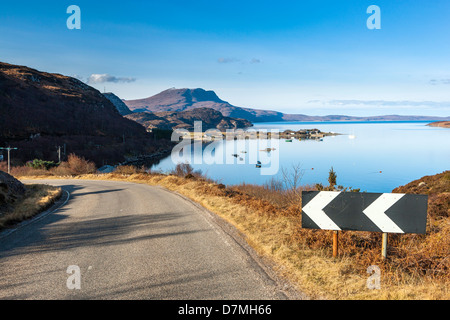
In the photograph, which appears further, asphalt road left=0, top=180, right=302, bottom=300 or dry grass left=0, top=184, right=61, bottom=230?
dry grass left=0, top=184, right=61, bottom=230

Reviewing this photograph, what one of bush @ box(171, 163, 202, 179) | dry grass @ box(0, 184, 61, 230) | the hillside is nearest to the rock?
dry grass @ box(0, 184, 61, 230)

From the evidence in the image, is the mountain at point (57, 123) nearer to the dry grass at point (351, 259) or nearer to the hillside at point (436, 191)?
the hillside at point (436, 191)

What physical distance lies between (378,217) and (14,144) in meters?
90.6

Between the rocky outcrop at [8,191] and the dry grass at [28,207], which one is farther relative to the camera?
the rocky outcrop at [8,191]

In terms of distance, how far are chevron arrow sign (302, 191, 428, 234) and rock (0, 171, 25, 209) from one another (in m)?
13.3

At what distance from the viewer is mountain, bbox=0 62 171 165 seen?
8262cm

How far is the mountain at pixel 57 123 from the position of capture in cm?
8262

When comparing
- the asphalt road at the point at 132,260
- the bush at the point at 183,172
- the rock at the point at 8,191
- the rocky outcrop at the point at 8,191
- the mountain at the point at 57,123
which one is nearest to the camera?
the asphalt road at the point at 132,260

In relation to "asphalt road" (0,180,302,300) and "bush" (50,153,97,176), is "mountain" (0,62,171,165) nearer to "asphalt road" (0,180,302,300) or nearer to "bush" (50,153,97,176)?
"bush" (50,153,97,176)

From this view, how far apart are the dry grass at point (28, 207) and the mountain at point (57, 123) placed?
2318 inches

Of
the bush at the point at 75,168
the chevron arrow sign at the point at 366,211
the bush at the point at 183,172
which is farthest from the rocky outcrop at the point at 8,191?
the bush at the point at 75,168

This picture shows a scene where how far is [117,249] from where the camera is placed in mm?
7406

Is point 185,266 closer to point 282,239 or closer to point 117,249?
point 117,249
